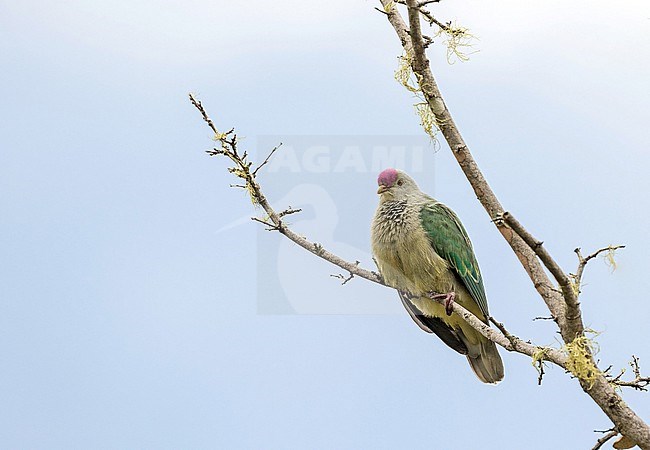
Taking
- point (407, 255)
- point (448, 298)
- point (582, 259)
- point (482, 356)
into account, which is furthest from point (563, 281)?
point (482, 356)

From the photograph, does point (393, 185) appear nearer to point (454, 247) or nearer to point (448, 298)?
point (454, 247)

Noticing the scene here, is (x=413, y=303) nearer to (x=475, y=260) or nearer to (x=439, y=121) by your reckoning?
(x=475, y=260)

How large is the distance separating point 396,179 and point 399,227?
9.4 inches

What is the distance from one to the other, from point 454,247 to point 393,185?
38 centimetres

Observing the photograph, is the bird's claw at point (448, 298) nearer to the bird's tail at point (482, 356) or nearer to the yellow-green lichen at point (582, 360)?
the bird's tail at point (482, 356)

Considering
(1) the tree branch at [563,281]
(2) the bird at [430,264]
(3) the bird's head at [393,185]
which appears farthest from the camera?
(3) the bird's head at [393,185]

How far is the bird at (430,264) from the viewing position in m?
3.02

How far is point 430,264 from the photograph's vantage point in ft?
9.82

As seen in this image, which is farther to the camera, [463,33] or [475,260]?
[475,260]

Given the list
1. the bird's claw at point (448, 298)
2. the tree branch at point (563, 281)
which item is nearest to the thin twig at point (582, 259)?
the tree branch at point (563, 281)

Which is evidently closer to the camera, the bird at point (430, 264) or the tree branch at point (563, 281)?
the tree branch at point (563, 281)

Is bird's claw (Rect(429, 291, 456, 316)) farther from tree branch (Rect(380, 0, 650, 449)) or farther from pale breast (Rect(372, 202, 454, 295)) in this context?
tree branch (Rect(380, 0, 650, 449))

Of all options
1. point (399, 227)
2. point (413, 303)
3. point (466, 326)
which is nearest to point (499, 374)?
point (466, 326)

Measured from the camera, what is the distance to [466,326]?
Answer: 3150mm
